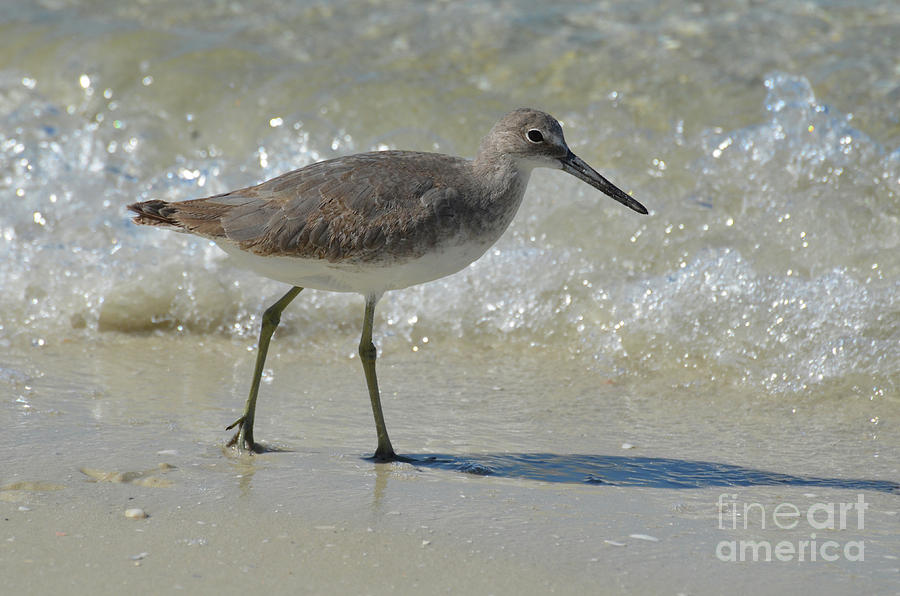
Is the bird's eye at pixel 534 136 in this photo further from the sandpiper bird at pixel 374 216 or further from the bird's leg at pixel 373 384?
the bird's leg at pixel 373 384

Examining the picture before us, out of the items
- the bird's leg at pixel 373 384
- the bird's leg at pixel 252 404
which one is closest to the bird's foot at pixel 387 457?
the bird's leg at pixel 373 384

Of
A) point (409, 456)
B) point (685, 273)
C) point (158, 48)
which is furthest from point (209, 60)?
point (409, 456)

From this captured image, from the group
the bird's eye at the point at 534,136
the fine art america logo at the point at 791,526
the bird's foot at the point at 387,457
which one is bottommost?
the fine art america logo at the point at 791,526

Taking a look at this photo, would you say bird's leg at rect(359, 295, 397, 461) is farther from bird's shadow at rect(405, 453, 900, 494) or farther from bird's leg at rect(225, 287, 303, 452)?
bird's leg at rect(225, 287, 303, 452)

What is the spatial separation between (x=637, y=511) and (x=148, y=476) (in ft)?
6.14

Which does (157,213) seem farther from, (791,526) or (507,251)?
(791,526)

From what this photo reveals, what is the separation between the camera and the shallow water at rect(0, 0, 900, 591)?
16.6 ft

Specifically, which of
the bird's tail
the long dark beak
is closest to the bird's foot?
the bird's tail

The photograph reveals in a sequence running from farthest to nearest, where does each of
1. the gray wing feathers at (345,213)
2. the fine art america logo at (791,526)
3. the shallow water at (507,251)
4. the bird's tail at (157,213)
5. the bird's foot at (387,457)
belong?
the shallow water at (507,251)
the bird's tail at (157,213)
the bird's foot at (387,457)
the gray wing feathers at (345,213)
the fine art america logo at (791,526)

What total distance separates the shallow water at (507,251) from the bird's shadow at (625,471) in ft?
0.08

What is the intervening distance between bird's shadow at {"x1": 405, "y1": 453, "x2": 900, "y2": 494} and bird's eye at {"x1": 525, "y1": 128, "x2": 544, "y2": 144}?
1.37 metres

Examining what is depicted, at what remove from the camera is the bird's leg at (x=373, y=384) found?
4652 millimetres

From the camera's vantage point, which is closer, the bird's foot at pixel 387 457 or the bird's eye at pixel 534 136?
the bird's foot at pixel 387 457

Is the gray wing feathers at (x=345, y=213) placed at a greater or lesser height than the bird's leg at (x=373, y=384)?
greater
